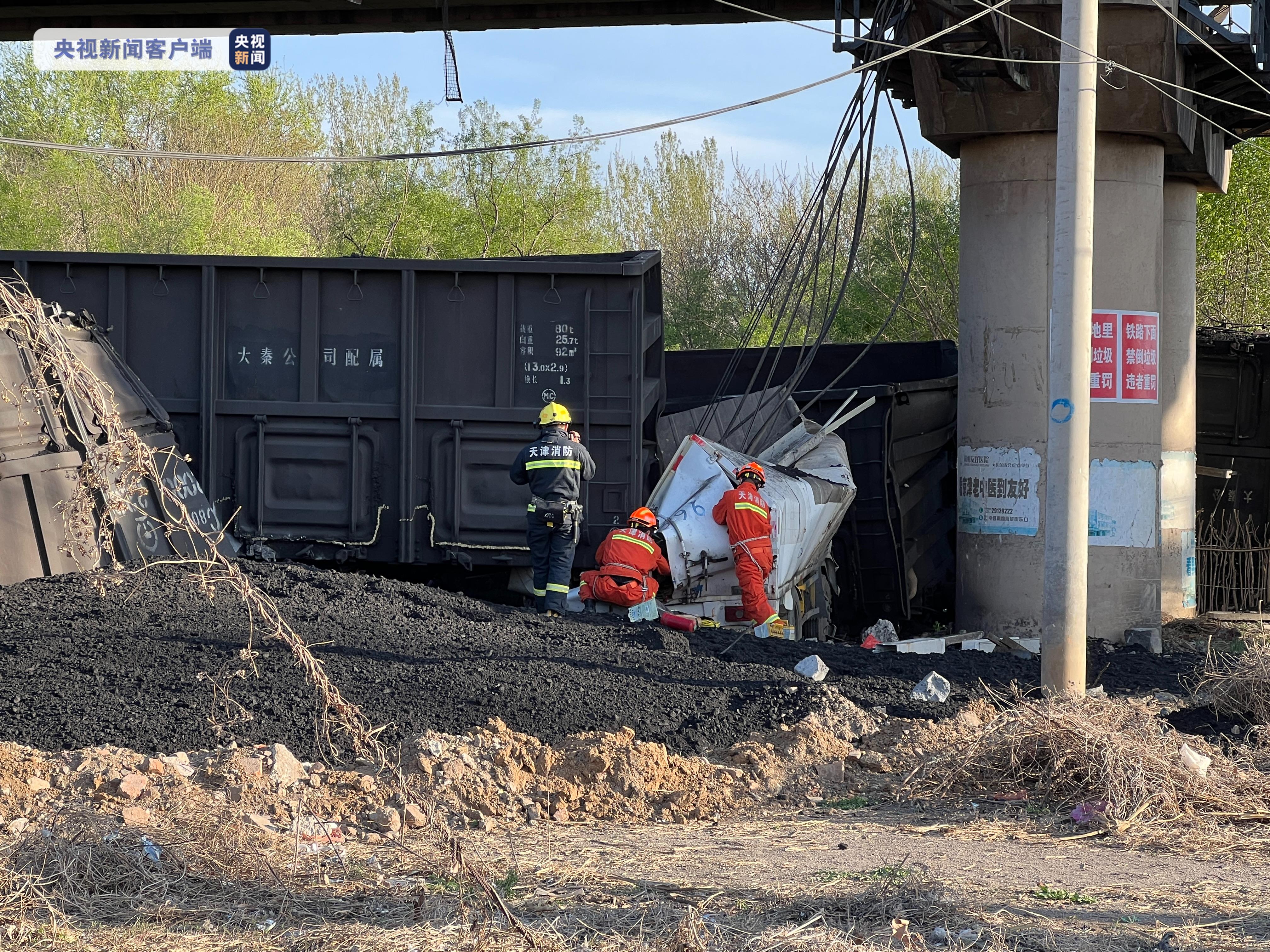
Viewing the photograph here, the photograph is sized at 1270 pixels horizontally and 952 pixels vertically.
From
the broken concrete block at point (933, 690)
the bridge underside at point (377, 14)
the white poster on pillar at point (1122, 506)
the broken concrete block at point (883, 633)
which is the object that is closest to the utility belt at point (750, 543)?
the broken concrete block at point (883, 633)

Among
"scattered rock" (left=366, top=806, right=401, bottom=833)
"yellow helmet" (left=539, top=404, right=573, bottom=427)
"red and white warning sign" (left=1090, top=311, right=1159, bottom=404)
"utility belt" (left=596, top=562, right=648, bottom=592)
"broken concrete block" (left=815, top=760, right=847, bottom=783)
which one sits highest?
"red and white warning sign" (left=1090, top=311, right=1159, bottom=404)

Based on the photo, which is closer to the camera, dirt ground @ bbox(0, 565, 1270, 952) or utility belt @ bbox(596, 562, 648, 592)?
dirt ground @ bbox(0, 565, 1270, 952)

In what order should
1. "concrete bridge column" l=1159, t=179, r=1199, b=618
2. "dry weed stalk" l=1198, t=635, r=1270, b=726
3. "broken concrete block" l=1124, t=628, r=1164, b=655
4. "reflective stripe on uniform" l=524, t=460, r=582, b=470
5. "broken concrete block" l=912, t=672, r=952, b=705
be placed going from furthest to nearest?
1. "concrete bridge column" l=1159, t=179, r=1199, b=618
2. "broken concrete block" l=1124, t=628, r=1164, b=655
3. "reflective stripe on uniform" l=524, t=460, r=582, b=470
4. "broken concrete block" l=912, t=672, r=952, b=705
5. "dry weed stalk" l=1198, t=635, r=1270, b=726

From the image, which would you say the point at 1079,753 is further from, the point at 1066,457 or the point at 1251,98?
the point at 1251,98

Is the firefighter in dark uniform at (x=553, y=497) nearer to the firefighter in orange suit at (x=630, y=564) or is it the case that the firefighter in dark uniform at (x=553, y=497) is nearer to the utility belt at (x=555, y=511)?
the utility belt at (x=555, y=511)

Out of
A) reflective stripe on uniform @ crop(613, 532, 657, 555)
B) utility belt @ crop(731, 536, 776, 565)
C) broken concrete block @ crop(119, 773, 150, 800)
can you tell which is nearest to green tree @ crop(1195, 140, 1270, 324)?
utility belt @ crop(731, 536, 776, 565)

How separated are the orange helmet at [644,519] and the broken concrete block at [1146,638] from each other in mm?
4794

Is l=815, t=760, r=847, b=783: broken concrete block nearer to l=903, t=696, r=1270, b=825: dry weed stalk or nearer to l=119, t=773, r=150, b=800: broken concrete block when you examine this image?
l=903, t=696, r=1270, b=825: dry weed stalk

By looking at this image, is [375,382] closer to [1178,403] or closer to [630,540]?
[630,540]

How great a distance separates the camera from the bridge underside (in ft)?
49.8

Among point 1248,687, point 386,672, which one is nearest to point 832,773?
point 386,672

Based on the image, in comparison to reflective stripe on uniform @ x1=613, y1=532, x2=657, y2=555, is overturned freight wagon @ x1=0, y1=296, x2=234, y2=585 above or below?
above

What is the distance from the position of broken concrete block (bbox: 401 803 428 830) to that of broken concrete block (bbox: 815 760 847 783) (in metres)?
2.08

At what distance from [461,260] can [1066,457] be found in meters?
5.14
